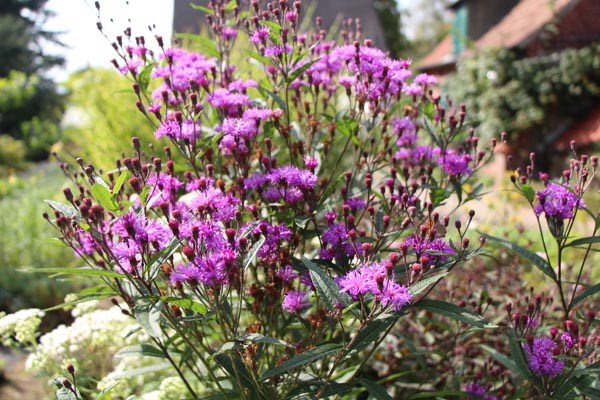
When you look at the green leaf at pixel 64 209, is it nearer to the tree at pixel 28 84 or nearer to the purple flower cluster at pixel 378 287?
the purple flower cluster at pixel 378 287

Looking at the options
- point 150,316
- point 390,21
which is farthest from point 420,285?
point 390,21

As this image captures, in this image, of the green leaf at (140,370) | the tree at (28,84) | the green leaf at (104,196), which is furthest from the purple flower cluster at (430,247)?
the tree at (28,84)

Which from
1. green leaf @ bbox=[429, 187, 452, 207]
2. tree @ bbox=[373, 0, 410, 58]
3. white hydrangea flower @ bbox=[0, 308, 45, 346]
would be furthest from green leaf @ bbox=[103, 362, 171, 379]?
tree @ bbox=[373, 0, 410, 58]

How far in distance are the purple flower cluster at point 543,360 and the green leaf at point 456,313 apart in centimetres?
26

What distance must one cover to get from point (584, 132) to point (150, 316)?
36.4 feet

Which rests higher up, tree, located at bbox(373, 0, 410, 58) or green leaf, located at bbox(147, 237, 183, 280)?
tree, located at bbox(373, 0, 410, 58)

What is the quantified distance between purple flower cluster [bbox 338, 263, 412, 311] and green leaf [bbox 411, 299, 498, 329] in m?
0.22

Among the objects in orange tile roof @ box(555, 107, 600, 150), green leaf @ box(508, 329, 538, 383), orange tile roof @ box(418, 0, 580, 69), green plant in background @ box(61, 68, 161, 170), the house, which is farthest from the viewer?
orange tile roof @ box(418, 0, 580, 69)

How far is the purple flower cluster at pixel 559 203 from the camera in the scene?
5.71 feet

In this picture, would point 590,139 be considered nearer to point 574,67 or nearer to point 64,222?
point 574,67

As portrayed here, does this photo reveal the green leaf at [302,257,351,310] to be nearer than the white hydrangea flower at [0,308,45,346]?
Yes

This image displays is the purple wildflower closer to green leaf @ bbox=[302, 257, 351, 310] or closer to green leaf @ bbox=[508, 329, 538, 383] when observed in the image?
green leaf @ bbox=[302, 257, 351, 310]

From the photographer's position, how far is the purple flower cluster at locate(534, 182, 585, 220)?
1.74m

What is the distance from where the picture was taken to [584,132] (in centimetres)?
1059
